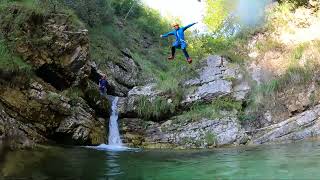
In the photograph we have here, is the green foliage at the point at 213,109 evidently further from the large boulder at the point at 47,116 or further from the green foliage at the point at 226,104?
the large boulder at the point at 47,116

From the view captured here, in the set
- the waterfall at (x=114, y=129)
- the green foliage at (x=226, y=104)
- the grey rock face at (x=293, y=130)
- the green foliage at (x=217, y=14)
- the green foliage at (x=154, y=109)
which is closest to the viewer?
the grey rock face at (x=293, y=130)

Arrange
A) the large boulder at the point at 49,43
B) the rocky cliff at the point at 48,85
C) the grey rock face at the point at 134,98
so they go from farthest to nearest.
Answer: the grey rock face at the point at 134,98, the large boulder at the point at 49,43, the rocky cliff at the point at 48,85

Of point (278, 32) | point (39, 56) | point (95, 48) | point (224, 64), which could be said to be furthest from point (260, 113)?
point (95, 48)

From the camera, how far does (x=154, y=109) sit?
61.1 feet

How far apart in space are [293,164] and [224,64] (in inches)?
468

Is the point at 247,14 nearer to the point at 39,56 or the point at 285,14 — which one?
the point at 285,14

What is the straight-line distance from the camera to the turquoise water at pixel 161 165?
29.4ft

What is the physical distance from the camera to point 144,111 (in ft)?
61.3

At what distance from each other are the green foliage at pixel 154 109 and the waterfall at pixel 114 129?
113 cm

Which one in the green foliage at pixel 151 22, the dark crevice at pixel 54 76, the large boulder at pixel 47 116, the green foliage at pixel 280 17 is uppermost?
the green foliage at pixel 151 22

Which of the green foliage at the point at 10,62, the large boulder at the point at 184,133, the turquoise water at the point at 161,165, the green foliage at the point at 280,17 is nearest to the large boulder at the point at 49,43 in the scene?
the green foliage at the point at 10,62

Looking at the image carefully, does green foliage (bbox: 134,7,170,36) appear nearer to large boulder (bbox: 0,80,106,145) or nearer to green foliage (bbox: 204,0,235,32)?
green foliage (bbox: 204,0,235,32)

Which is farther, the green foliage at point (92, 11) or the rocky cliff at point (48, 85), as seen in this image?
the green foliage at point (92, 11)

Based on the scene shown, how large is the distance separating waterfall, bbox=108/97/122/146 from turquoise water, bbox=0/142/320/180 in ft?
11.8
